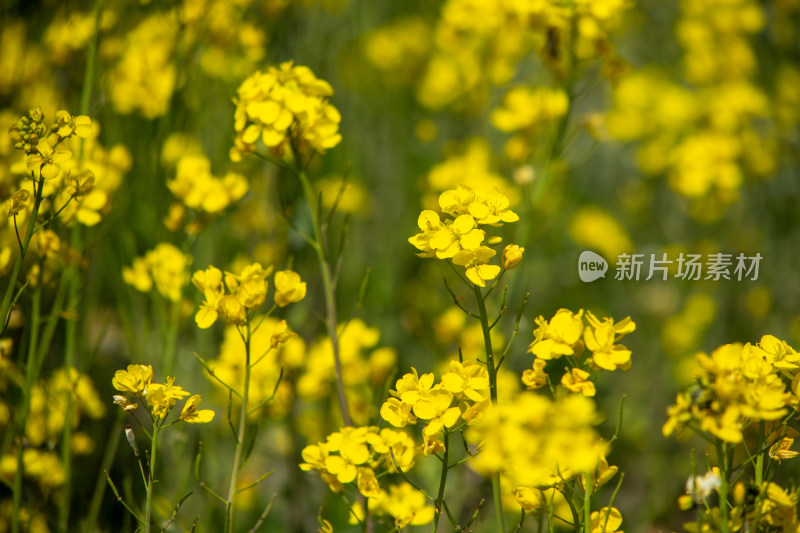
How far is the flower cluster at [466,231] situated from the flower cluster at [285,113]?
29 centimetres

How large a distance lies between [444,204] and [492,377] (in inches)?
9.4

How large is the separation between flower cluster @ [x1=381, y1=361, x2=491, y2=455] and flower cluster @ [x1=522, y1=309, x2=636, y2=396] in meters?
0.07

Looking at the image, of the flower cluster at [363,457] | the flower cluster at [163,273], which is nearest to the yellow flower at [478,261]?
the flower cluster at [363,457]

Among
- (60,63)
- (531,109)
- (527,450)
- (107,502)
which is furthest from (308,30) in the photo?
(527,450)

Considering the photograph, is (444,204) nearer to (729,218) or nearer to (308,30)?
(308,30)

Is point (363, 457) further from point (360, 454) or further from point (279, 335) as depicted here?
point (279, 335)

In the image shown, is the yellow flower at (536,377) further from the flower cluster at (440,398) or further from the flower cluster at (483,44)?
the flower cluster at (483,44)

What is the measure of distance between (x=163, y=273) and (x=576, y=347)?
95 cm

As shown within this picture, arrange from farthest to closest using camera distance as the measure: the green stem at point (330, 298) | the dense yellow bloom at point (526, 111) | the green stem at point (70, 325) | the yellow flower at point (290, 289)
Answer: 1. the dense yellow bloom at point (526, 111)
2. the green stem at point (70, 325)
3. the green stem at point (330, 298)
4. the yellow flower at point (290, 289)

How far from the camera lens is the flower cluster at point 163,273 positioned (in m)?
1.48

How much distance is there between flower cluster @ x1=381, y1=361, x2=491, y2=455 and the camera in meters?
0.90

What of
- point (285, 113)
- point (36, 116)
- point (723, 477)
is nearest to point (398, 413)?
point (723, 477)

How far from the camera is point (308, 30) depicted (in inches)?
102

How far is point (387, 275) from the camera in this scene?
8.20 feet
